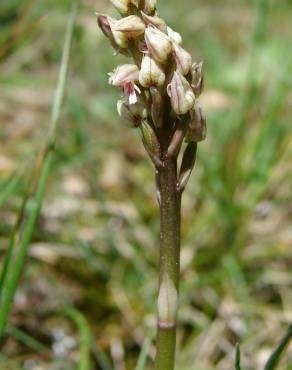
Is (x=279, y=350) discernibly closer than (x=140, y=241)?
Yes

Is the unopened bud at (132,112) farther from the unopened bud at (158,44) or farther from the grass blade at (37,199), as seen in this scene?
the grass blade at (37,199)

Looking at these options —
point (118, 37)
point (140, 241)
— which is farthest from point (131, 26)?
point (140, 241)

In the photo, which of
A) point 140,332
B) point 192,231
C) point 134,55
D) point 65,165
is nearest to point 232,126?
point 192,231

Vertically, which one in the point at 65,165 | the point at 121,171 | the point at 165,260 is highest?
the point at 165,260

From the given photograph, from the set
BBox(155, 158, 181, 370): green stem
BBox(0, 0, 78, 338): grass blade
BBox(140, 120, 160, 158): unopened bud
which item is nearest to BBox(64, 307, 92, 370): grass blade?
BBox(0, 0, 78, 338): grass blade

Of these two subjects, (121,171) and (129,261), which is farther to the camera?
(121,171)

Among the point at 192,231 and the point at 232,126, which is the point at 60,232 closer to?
the point at 192,231

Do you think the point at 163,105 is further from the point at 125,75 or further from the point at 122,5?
the point at 122,5
